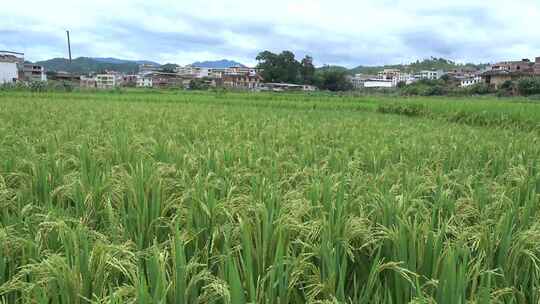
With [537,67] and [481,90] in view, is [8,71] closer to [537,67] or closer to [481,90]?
[481,90]

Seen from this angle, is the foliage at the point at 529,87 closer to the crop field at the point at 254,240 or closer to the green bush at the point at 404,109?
the green bush at the point at 404,109

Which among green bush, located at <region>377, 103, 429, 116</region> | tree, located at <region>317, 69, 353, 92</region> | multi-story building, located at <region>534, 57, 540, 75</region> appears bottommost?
green bush, located at <region>377, 103, 429, 116</region>

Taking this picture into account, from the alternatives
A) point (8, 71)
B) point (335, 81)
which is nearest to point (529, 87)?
point (335, 81)

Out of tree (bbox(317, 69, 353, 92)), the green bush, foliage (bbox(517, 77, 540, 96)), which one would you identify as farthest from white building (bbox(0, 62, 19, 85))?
foliage (bbox(517, 77, 540, 96))

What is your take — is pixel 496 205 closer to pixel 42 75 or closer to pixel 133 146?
pixel 133 146

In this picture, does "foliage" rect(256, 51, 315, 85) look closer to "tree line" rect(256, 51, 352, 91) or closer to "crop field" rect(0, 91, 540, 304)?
"tree line" rect(256, 51, 352, 91)

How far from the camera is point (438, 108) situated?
16812 millimetres

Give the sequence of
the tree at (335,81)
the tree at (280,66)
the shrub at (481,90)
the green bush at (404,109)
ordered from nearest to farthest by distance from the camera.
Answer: the green bush at (404,109) < the shrub at (481,90) < the tree at (335,81) < the tree at (280,66)

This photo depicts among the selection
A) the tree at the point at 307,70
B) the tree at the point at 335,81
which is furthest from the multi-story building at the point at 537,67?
the tree at the point at 307,70

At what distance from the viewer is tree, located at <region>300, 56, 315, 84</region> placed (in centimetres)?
7975

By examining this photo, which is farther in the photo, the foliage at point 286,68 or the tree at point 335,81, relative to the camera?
the foliage at point 286,68

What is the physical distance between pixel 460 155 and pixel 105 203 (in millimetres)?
4423

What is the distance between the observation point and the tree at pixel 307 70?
79750 millimetres

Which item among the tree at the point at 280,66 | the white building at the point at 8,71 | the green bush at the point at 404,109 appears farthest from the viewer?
the tree at the point at 280,66
